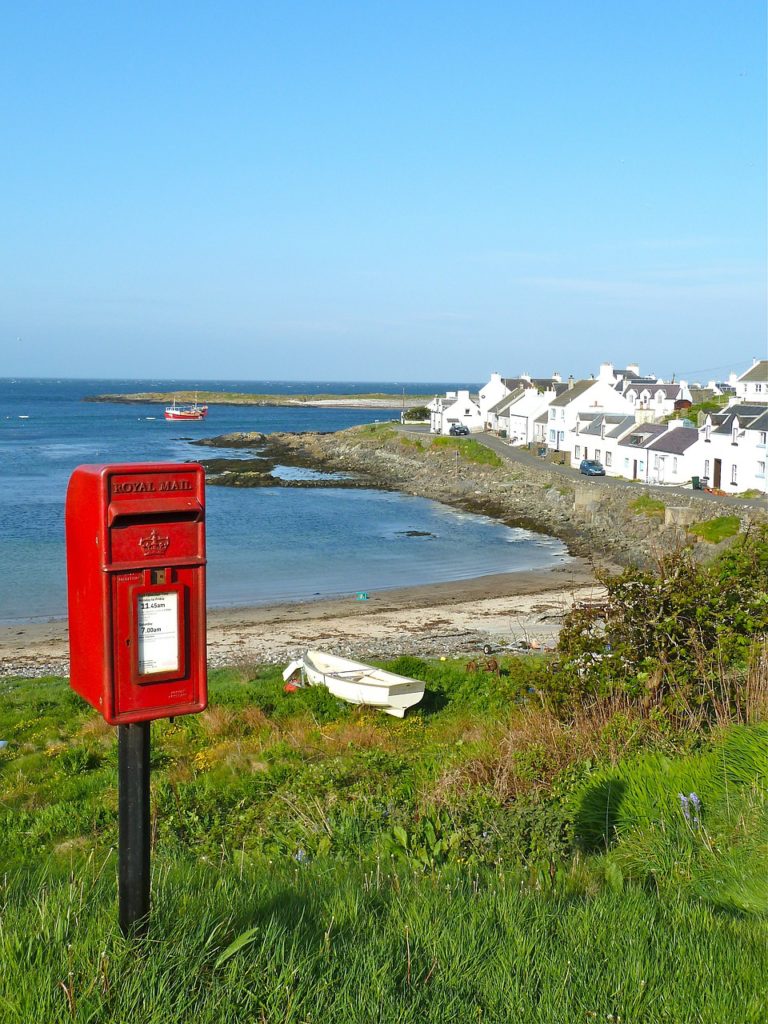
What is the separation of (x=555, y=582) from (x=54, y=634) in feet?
58.1

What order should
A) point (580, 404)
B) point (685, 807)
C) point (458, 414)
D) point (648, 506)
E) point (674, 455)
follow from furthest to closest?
point (458, 414)
point (580, 404)
point (674, 455)
point (648, 506)
point (685, 807)

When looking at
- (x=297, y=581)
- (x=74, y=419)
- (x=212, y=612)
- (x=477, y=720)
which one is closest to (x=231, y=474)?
(x=297, y=581)

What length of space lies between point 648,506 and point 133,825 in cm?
4326

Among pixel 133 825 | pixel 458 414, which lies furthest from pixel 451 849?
pixel 458 414

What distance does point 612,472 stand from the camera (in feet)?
183

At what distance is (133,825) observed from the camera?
3330 millimetres

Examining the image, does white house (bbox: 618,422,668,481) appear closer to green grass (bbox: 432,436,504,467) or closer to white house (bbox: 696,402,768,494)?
white house (bbox: 696,402,768,494)

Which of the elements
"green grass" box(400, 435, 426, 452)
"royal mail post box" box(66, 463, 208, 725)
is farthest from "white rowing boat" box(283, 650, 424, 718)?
"green grass" box(400, 435, 426, 452)

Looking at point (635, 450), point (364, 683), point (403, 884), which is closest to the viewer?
point (403, 884)

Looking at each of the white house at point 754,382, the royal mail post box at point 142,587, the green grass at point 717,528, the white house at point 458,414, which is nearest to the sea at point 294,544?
the green grass at point 717,528

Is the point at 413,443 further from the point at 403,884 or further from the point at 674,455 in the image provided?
the point at 403,884

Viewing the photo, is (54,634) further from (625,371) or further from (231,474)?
(625,371)

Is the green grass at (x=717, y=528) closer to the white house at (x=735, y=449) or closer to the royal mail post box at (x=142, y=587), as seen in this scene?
the white house at (x=735, y=449)

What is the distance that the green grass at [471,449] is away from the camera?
67550 mm
